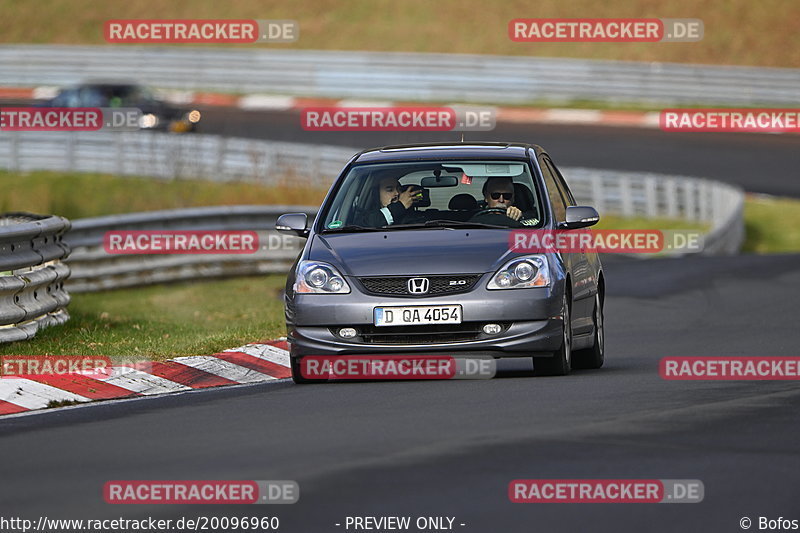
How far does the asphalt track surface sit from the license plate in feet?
1.28

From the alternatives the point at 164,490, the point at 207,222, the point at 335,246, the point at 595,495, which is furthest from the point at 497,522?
the point at 207,222

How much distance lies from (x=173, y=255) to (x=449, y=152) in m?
10.6

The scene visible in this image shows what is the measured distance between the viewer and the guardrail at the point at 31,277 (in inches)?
480

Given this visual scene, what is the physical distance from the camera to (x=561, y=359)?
1081 centimetres

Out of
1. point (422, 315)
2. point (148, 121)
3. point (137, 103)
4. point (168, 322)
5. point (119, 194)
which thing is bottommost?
point (168, 322)

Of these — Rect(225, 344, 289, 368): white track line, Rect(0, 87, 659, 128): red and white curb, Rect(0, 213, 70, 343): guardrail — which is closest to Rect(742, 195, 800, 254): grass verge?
Rect(0, 87, 659, 128): red and white curb

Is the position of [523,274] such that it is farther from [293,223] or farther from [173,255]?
[173,255]

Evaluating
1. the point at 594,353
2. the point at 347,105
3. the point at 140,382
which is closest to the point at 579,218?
the point at 594,353

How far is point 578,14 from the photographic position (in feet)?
172

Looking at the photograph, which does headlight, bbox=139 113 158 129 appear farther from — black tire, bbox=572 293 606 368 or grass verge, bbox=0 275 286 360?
black tire, bbox=572 293 606 368

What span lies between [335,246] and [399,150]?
1352 mm

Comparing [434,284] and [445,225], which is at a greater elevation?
[445,225]

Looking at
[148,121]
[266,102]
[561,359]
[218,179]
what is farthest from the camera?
[266,102]

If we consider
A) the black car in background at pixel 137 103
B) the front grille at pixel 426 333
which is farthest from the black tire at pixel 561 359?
the black car in background at pixel 137 103
